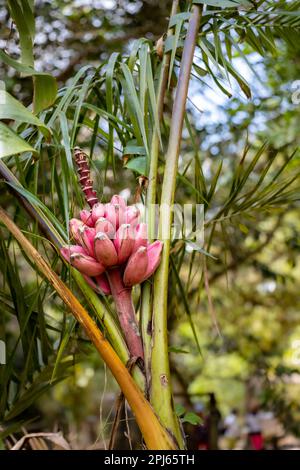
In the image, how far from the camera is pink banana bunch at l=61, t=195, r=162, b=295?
618 millimetres

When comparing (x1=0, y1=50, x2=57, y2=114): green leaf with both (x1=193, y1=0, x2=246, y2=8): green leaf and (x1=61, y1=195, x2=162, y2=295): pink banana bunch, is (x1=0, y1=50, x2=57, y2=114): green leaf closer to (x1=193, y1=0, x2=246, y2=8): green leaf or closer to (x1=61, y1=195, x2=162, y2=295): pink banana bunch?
(x1=61, y1=195, x2=162, y2=295): pink banana bunch

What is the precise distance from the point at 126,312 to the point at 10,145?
221 mm

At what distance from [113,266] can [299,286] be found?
2.60m

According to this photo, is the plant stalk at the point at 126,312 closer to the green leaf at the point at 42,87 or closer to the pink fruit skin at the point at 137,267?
the pink fruit skin at the point at 137,267

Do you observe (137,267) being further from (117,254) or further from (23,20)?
(23,20)

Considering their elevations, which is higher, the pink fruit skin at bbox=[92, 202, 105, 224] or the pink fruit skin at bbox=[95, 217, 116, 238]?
the pink fruit skin at bbox=[92, 202, 105, 224]

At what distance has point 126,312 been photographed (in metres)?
0.64

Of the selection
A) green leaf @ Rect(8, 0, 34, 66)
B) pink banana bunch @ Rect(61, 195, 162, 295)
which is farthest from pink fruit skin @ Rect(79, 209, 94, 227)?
green leaf @ Rect(8, 0, 34, 66)

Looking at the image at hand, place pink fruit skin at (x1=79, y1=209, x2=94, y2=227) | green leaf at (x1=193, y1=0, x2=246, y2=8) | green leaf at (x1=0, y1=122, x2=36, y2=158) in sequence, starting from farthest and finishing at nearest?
green leaf at (x1=193, y1=0, x2=246, y2=8), pink fruit skin at (x1=79, y1=209, x2=94, y2=227), green leaf at (x1=0, y1=122, x2=36, y2=158)

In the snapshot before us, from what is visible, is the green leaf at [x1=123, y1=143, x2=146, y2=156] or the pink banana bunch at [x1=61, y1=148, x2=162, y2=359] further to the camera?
the green leaf at [x1=123, y1=143, x2=146, y2=156]

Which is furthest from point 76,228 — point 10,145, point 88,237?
point 10,145

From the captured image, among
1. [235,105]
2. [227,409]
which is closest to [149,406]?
[235,105]

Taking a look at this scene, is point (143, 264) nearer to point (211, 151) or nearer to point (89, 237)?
point (89, 237)
